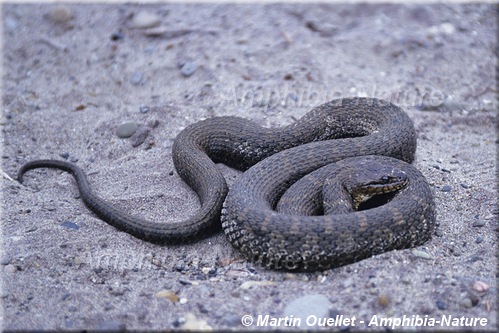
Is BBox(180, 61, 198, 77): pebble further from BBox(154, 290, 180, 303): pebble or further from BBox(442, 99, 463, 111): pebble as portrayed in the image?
BBox(154, 290, 180, 303): pebble

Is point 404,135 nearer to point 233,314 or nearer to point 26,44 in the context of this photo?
point 233,314

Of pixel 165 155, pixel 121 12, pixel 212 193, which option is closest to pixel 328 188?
pixel 212 193

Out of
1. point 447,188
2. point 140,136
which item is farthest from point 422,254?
point 140,136

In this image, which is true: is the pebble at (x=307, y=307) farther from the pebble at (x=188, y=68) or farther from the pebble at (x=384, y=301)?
the pebble at (x=188, y=68)

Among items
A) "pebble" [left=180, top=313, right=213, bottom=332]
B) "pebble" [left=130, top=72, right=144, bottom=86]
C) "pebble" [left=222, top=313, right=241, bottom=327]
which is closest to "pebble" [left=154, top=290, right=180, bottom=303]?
"pebble" [left=180, top=313, right=213, bottom=332]

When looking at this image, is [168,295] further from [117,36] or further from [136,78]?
[117,36]
